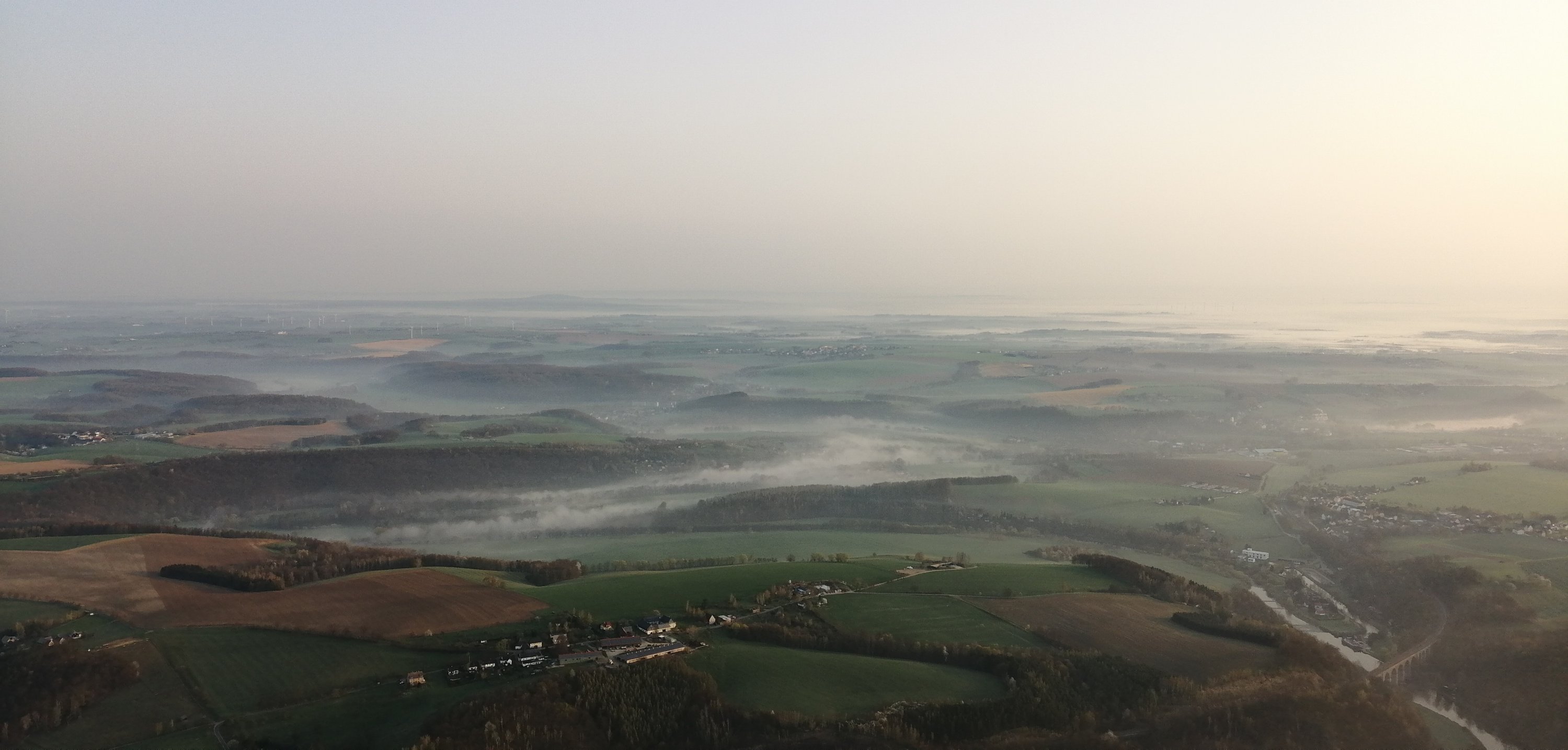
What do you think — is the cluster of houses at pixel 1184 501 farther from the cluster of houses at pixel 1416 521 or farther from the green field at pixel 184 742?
Answer: the green field at pixel 184 742

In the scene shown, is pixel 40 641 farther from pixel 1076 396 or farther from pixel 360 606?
pixel 1076 396

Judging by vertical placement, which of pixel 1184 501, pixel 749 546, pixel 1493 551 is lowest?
pixel 749 546

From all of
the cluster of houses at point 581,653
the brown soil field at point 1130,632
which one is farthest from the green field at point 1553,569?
the cluster of houses at point 581,653

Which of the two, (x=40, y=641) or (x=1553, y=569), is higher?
(x=40, y=641)

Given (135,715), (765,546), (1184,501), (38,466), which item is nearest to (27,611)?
(135,715)

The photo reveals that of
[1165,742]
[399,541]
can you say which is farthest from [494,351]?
[1165,742]

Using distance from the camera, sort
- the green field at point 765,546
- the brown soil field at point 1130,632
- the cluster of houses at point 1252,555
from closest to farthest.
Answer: the brown soil field at point 1130,632, the cluster of houses at point 1252,555, the green field at point 765,546

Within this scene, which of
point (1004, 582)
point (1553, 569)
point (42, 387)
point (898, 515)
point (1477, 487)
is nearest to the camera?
point (1004, 582)

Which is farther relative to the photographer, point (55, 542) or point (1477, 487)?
point (1477, 487)
